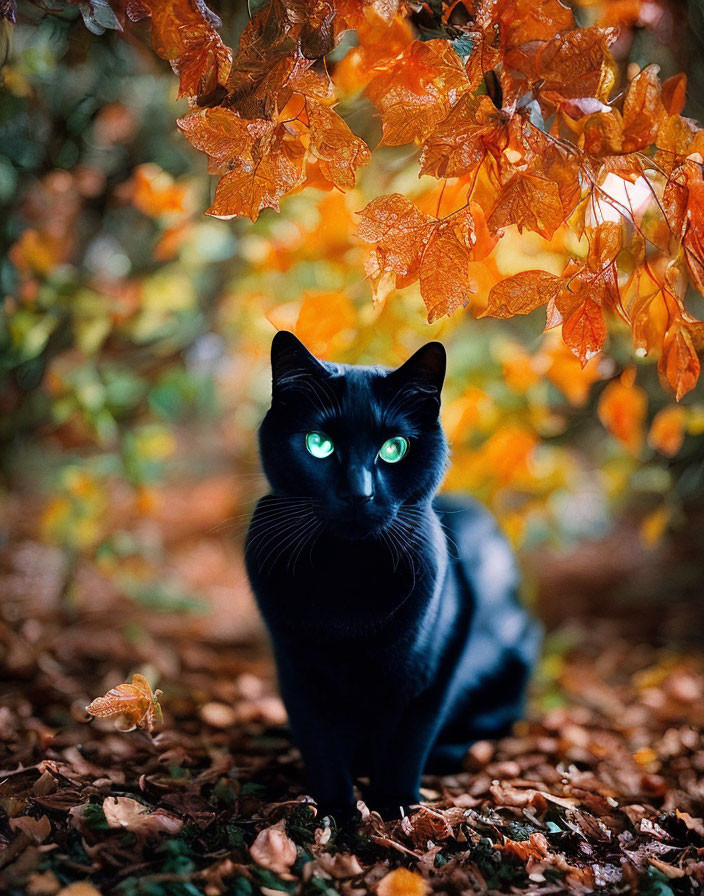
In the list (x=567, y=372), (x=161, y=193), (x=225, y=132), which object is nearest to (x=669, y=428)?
(x=567, y=372)

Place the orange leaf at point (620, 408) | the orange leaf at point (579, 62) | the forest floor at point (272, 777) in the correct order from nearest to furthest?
the orange leaf at point (579, 62) < the forest floor at point (272, 777) < the orange leaf at point (620, 408)

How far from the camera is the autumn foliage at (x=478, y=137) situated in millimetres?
1050

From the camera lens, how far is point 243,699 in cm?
188

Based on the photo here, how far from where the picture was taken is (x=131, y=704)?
121cm

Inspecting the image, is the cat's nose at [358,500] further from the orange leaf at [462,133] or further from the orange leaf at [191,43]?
the orange leaf at [191,43]

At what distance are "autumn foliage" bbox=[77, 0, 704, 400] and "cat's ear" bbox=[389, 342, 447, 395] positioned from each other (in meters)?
0.07

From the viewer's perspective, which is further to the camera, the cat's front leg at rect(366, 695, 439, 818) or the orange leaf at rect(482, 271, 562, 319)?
the cat's front leg at rect(366, 695, 439, 818)

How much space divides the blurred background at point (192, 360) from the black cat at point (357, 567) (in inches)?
8.2

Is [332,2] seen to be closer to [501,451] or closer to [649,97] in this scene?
[649,97]

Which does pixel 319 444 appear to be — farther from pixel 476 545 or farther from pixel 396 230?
pixel 476 545

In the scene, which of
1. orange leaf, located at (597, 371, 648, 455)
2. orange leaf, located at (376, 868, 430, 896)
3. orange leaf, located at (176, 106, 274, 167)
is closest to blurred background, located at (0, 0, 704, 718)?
orange leaf, located at (597, 371, 648, 455)

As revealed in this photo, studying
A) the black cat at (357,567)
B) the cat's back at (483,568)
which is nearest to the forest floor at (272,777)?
the black cat at (357,567)

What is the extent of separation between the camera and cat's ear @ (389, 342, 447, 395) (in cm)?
117

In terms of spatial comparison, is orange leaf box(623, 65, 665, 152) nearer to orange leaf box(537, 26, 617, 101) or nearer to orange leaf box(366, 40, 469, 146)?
orange leaf box(537, 26, 617, 101)
